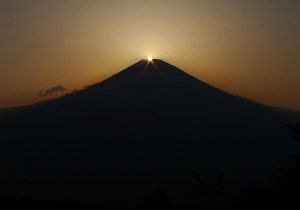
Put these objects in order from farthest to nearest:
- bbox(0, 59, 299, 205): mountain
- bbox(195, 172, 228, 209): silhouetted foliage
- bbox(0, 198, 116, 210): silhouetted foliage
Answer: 1. bbox(0, 59, 299, 205): mountain
2. bbox(195, 172, 228, 209): silhouetted foliage
3. bbox(0, 198, 116, 210): silhouetted foliage

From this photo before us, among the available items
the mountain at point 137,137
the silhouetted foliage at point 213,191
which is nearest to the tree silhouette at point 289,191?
the silhouetted foliage at point 213,191

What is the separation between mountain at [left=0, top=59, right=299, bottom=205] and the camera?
113 metres

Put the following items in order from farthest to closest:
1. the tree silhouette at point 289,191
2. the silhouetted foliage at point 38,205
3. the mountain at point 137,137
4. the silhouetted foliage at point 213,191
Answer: the mountain at point 137,137
the silhouetted foliage at point 213,191
the silhouetted foliage at point 38,205
the tree silhouette at point 289,191

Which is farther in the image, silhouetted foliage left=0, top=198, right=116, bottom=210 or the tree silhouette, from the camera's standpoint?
silhouetted foliage left=0, top=198, right=116, bottom=210

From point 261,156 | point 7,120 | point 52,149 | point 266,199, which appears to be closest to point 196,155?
point 261,156

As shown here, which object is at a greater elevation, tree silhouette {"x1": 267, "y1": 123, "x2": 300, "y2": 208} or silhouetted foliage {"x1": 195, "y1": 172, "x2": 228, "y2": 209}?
tree silhouette {"x1": 267, "y1": 123, "x2": 300, "y2": 208}

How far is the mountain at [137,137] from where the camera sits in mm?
112625

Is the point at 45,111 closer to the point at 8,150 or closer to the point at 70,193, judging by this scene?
the point at 8,150

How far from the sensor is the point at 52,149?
143 m

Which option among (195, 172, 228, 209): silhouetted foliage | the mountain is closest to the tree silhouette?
(195, 172, 228, 209): silhouetted foliage

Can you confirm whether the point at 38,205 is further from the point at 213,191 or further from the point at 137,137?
the point at 137,137

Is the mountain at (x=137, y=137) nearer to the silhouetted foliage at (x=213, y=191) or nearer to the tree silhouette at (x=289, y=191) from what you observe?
the silhouetted foliage at (x=213, y=191)

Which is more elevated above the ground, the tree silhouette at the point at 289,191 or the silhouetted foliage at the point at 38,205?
the tree silhouette at the point at 289,191

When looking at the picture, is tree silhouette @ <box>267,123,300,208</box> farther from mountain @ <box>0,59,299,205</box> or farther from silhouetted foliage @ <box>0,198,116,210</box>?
mountain @ <box>0,59,299,205</box>
